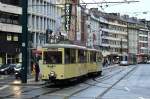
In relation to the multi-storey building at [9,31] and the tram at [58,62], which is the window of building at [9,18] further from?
the tram at [58,62]

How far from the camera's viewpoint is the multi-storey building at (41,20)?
94500 millimetres

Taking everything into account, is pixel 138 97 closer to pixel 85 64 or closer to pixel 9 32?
pixel 85 64

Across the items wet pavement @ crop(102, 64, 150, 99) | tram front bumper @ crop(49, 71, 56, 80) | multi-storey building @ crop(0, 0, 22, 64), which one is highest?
multi-storey building @ crop(0, 0, 22, 64)

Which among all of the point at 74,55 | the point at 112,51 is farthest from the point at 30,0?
the point at 112,51

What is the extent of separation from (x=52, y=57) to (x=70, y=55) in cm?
177

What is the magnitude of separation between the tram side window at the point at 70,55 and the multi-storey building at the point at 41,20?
163 feet

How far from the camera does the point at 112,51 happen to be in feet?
652

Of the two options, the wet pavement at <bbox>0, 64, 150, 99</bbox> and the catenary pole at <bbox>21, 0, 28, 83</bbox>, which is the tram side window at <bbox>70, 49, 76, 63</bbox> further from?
the catenary pole at <bbox>21, 0, 28, 83</bbox>

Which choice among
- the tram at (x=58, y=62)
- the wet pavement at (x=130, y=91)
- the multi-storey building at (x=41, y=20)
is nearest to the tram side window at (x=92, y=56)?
the wet pavement at (x=130, y=91)

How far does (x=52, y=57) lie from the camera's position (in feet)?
125

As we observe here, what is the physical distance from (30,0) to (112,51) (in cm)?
10755

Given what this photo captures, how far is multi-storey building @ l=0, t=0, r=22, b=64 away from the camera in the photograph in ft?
285

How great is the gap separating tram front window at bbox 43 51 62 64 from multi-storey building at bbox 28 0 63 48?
51817 millimetres

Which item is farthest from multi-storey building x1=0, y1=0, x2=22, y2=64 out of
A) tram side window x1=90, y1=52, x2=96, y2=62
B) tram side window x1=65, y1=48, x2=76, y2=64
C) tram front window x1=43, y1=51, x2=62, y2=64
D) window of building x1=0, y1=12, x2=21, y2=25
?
tram front window x1=43, y1=51, x2=62, y2=64
